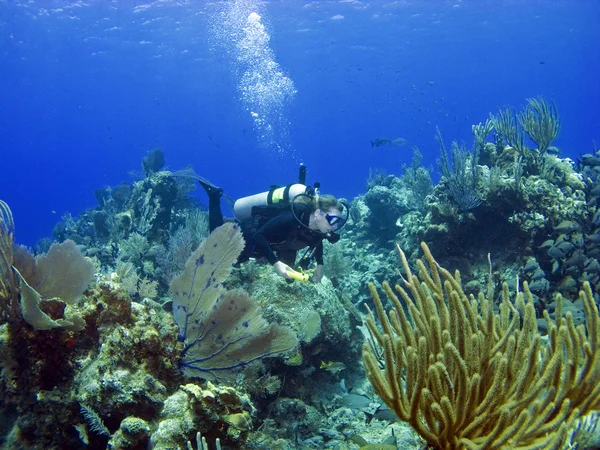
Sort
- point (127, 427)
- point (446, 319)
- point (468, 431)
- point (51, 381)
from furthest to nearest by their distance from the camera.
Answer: point (51, 381)
point (127, 427)
point (446, 319)
point (468, 431)

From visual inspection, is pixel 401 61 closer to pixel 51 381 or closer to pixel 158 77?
pixel 158 77

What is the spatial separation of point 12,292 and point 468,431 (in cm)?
389

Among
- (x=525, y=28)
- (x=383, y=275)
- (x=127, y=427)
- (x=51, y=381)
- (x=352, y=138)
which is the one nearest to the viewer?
(x=127, y=427)

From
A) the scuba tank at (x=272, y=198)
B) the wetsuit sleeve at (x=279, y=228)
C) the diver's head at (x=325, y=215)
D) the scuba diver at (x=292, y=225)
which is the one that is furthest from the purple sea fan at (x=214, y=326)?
the scuba tank at (x=272, y=198)

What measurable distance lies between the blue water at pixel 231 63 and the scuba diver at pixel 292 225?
41.5 ft

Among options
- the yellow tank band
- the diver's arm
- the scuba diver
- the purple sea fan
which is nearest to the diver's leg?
the scuba diver

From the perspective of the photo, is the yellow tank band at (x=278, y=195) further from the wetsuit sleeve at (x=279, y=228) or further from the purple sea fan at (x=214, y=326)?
the purple sea fan at (x=214, y=326)

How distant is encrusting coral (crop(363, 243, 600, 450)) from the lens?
1.94 metres

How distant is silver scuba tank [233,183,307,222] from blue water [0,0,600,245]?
41.8 feet

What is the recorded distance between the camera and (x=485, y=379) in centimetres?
215

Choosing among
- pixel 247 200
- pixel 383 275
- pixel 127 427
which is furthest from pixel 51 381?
pixel 383 275

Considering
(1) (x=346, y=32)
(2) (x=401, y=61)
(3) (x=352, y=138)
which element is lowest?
(1) (x=346, y=32)

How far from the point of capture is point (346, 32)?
42.9 meters

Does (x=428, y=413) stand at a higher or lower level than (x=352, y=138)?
lower
